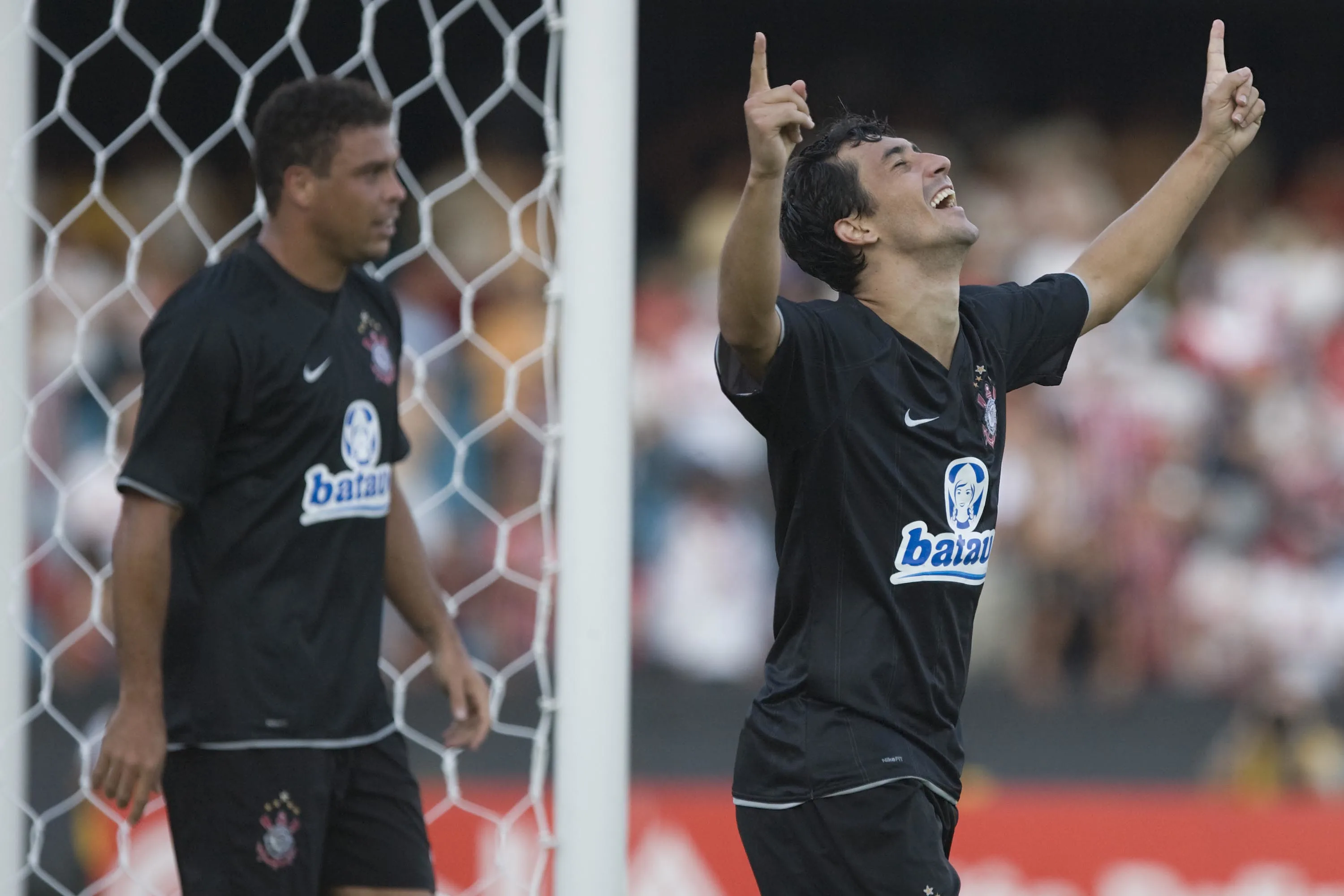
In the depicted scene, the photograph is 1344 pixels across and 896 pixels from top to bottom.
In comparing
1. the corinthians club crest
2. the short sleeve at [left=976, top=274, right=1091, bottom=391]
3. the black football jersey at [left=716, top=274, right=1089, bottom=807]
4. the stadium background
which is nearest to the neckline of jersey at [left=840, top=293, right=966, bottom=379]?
the black football jersey at [left=716, top=274, right=1089, bottom=807]

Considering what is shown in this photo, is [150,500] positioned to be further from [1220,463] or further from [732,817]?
[1220,463]

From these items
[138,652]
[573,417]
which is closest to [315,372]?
[573,417]

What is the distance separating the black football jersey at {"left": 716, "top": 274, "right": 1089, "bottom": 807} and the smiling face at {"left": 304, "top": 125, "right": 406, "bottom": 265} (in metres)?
0.87

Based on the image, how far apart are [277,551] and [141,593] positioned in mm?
240

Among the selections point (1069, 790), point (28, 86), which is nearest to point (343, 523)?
point (28, 86)

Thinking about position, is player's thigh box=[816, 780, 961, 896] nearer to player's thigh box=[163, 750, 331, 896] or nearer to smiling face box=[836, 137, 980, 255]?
smiling face box=[836, 137, 980, 255]

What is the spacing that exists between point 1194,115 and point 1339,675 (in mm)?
A: 3478

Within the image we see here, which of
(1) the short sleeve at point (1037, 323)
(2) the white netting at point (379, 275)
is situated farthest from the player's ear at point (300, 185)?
(1) the short sleeve at point (1037, 323)

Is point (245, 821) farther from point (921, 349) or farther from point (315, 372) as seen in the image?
point (921, 349)

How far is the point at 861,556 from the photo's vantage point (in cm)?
239

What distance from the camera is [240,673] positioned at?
2721mm

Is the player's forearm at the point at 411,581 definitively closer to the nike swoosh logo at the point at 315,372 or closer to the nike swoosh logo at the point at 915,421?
the nike swoosh logo at the point at 315,372

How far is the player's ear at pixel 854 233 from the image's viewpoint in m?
2.53

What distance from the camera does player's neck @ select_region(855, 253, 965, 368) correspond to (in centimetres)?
251
